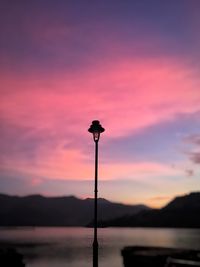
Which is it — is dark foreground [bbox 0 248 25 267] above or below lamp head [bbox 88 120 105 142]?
below

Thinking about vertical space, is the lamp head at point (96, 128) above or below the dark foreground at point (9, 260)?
above

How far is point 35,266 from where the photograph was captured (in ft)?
313

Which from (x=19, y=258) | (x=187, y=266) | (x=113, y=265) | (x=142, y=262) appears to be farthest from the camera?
(x=113, y=265)

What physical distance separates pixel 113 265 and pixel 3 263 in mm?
38627

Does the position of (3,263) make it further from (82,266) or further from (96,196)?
(96,196)

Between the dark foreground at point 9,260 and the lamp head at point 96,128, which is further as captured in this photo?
the dark foreground at point 9,260

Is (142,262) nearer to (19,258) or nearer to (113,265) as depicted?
(19,258)

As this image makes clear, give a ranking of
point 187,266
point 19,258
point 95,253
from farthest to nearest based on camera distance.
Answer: point 19,258 → point 95,253 → point 187,266

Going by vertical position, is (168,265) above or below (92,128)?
below

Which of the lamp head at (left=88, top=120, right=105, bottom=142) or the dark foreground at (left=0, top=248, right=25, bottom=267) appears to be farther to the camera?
the dark foreground at (left=0, top=248, right=25, bottom=267)

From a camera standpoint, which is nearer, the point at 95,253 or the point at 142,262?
the point at 95,253

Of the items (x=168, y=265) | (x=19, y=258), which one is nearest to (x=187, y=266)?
(x=168, y=265)

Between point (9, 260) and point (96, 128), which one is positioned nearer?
point (96, 128)

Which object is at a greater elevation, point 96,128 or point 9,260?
point 96,128
